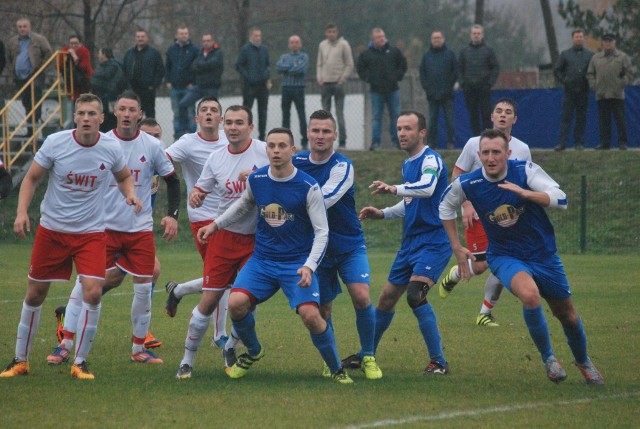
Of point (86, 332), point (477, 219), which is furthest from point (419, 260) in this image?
point (477, 219)

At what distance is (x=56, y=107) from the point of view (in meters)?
25.0

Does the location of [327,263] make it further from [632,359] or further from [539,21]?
[539,21]

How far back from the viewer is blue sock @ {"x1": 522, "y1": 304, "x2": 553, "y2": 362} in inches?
319

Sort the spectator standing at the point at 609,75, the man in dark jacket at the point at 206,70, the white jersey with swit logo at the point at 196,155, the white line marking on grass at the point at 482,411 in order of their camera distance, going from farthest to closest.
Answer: the man in dark jacket at the point at 206,70 < the spectator standing at the point at 609,75 < the white jersey with swit logo at the point at 196,155 < the white line marking on grass at the point at 482,411

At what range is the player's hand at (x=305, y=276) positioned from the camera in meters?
7.98

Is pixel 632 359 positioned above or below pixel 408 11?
below

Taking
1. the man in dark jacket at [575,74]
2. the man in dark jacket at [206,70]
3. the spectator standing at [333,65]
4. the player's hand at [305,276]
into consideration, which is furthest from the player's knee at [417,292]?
the spectator standing at [333,65]

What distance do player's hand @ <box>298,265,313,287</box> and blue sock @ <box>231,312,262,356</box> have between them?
0.63 metres

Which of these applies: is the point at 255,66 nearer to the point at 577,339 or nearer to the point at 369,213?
the point at 369,213

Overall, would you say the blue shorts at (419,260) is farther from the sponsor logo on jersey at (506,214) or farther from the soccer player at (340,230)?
the sponsor logo on jersey at (506,214)

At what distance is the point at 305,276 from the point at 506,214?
1.57 meters

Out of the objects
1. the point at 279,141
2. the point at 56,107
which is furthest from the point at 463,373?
the point at 56,107

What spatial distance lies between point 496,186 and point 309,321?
67.5 inches

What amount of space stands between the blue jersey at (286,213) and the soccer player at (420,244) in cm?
64
